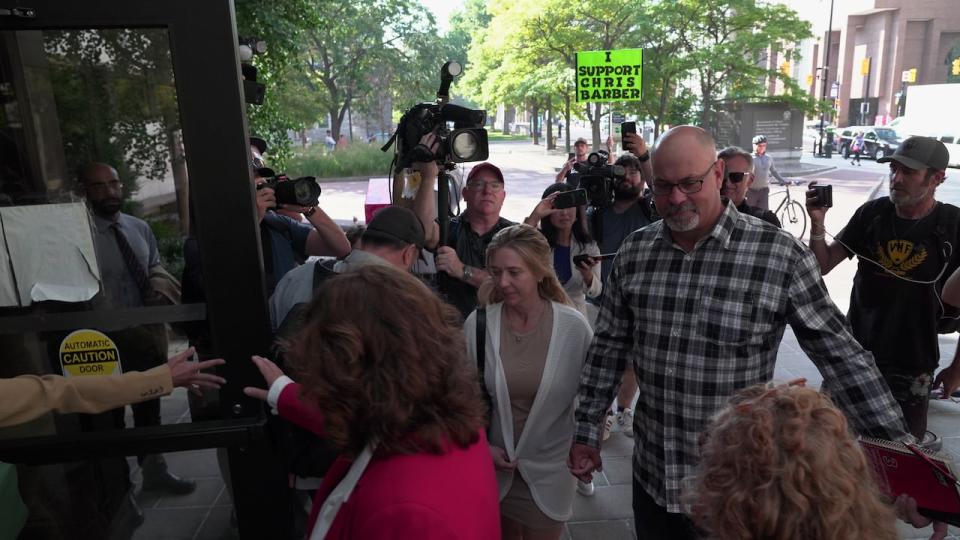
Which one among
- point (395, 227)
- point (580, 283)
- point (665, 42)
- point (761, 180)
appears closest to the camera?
point (395, 227)

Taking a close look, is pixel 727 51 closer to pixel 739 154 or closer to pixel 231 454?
pixel 739 154

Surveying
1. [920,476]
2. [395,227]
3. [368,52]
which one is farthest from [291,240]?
[368,52]

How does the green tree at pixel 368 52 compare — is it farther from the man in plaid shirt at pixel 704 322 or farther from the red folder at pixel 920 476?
the red folder at pixel 920 476

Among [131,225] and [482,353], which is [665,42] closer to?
[482,353]

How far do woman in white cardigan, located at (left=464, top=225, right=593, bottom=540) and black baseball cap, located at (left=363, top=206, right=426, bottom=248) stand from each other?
43 centimetres

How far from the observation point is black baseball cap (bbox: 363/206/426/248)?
256 cm

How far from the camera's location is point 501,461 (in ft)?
8.54

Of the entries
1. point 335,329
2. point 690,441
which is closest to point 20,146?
point 335,329

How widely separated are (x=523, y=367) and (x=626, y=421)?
7.94 ft

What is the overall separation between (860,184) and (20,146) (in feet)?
75.1

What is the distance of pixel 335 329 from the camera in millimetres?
1416

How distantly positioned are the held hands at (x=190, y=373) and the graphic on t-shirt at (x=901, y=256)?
10.7ft

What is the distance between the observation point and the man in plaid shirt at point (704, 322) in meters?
2.13

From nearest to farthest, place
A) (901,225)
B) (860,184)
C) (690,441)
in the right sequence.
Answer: (690,441) → (901,225) → (860,184)
